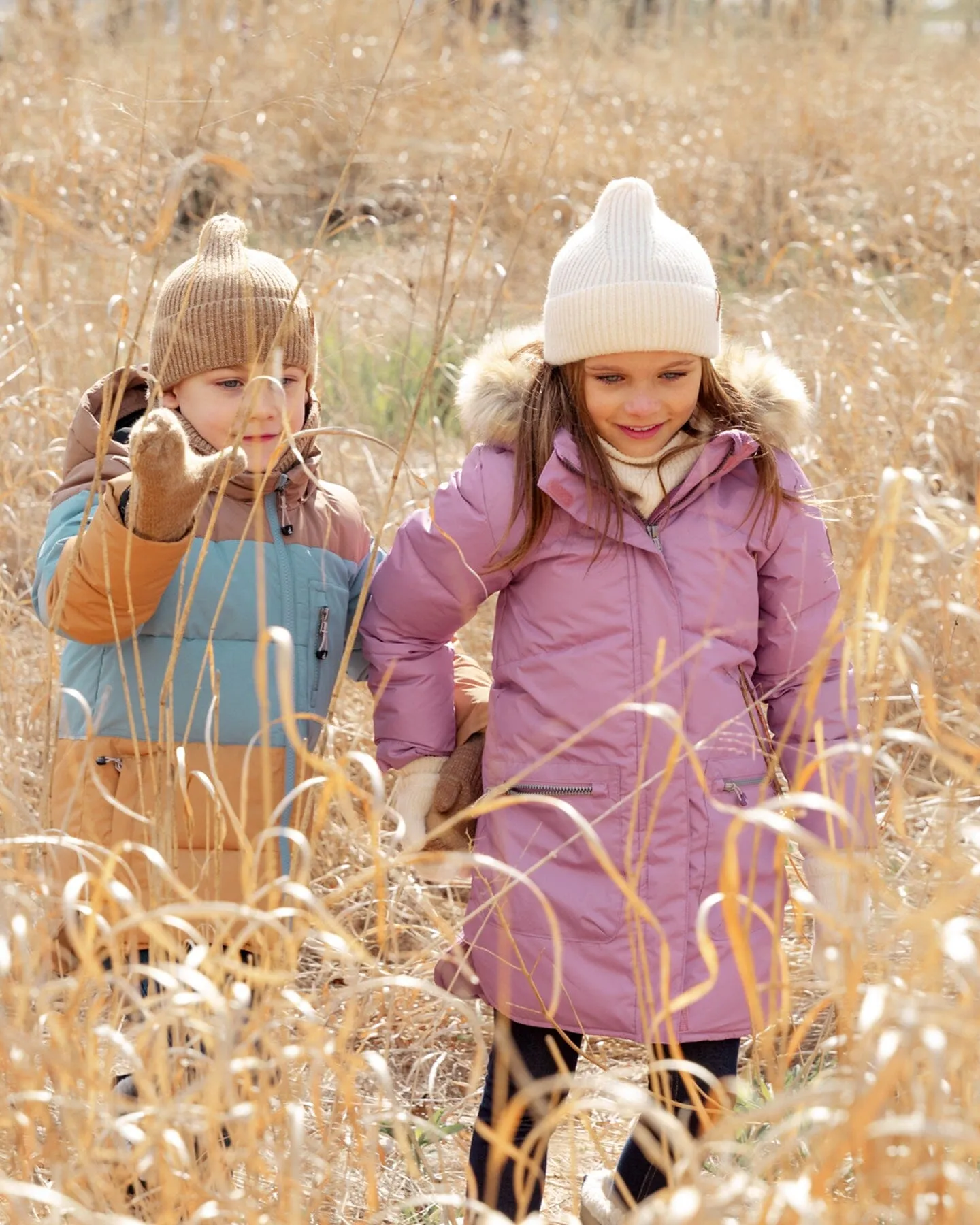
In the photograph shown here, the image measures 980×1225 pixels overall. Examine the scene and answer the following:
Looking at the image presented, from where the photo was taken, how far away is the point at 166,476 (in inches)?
65.8

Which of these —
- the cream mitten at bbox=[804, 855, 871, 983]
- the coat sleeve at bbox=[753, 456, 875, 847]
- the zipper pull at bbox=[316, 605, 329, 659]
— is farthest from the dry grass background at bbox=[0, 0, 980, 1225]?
the zipper pull at bbox=[316, 605, 329, 659]

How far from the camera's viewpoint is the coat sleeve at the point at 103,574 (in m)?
1.75

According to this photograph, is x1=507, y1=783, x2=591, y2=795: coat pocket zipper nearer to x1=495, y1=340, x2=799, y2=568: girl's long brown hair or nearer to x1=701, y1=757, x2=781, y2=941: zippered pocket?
x1=701, y1=757, x2=781, y2=941: zippered pocket

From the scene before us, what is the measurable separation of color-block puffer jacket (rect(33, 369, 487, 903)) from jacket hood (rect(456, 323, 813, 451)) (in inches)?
10.0

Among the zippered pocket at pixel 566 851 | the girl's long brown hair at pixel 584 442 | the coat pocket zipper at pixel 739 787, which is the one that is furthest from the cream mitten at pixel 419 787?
the coat pocket zipper at pixel 739 787

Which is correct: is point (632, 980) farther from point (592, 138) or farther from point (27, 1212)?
point (592, 138)

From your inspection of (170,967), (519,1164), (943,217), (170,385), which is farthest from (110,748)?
(943,217)

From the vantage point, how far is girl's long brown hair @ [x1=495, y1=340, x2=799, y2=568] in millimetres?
2014

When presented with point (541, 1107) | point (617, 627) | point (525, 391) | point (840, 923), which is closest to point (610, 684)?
point (617, 627)

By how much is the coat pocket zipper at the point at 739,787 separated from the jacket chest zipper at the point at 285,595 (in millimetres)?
560

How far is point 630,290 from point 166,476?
0.69m

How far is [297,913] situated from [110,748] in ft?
2.45

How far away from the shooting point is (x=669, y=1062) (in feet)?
3.87

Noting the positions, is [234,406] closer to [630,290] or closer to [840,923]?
[630,290]
